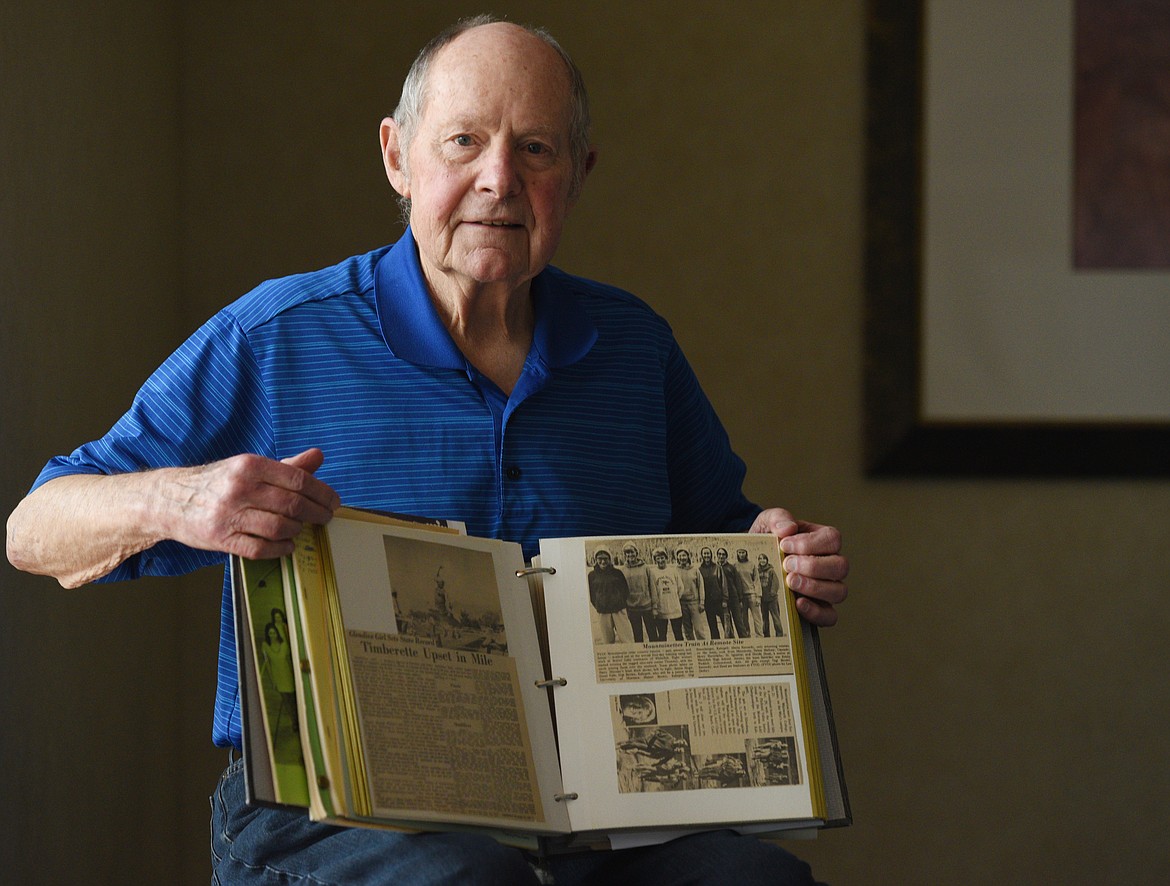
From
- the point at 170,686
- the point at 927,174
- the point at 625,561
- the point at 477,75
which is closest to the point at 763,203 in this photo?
the point at 927,174

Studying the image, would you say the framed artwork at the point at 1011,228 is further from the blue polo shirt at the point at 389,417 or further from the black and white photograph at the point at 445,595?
the black and white photograph at the point at 445,595

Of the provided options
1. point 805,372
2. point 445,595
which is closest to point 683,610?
point 445,595

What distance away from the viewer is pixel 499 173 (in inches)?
51.8

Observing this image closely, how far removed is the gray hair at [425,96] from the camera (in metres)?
1.37

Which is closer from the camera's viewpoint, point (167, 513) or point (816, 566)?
point (167, 513)

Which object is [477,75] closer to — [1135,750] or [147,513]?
[147,513]

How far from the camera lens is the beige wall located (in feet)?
7.03

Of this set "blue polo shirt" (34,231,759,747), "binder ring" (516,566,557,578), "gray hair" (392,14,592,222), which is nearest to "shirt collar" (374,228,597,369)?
"blue polo shirt" (34,231,759,747)

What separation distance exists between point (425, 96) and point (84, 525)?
1.95 ft

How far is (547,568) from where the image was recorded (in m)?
1.18

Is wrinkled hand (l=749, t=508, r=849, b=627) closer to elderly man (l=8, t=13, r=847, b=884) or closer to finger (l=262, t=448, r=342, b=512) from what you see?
elderly man (l=8, t=13, r=847, b=884)

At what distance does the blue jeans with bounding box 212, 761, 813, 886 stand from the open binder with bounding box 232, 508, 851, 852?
25 mm

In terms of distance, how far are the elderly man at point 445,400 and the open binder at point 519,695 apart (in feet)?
0.25

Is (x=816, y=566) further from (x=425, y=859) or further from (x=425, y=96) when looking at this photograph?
(x=425, y=96)
